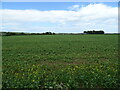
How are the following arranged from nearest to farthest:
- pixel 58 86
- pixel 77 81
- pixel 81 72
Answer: pixel 58 86 → pixel 77 81 → pixel 81 72

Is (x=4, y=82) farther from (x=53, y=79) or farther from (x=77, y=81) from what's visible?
(x=77, y=81)

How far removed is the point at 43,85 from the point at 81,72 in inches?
75.9

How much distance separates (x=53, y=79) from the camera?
6188 millimetres

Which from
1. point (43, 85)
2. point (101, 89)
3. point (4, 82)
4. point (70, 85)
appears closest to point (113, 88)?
point (101, 89)

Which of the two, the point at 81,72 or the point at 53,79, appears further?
the point at 81,72

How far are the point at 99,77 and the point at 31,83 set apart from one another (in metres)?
2.43

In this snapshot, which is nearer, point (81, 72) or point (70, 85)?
point (70, 85)

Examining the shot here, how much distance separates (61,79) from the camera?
20.0 feet

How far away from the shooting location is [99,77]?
20.6ft

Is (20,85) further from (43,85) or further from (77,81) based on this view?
(77,81)

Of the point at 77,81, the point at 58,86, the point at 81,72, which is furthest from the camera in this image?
the point at 81,72

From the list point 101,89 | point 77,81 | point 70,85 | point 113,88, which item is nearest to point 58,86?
point 70,85

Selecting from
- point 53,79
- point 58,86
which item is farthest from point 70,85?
point 53,79

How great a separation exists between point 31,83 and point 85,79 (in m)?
1.90
